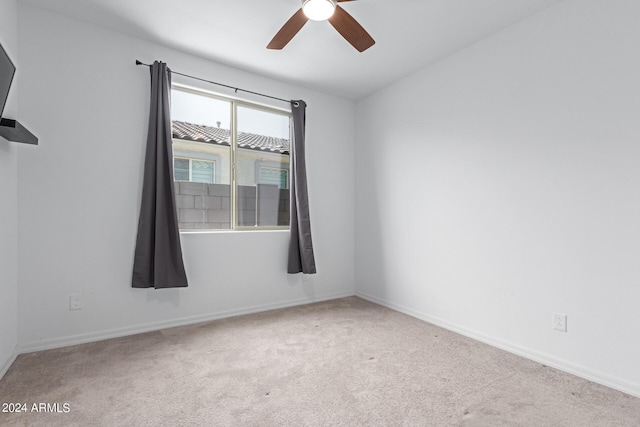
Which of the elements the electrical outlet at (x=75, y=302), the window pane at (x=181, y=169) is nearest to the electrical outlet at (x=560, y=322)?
the window pane at (x=181, y=169)

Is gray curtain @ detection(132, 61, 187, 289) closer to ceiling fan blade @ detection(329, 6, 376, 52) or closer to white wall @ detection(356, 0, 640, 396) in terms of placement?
ceiling fan blade @ detection(329, 6, 376, 52)

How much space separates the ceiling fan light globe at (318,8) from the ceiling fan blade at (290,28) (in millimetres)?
51

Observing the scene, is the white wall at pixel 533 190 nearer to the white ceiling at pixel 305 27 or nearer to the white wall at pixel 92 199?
the white ceiling at pixel 305 27

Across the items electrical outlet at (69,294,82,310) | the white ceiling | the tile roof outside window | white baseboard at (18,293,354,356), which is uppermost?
the white ceiling

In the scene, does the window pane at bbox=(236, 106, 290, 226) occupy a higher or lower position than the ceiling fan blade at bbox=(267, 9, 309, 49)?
lower

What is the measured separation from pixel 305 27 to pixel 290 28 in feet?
1.56

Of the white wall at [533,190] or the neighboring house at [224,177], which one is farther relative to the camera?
the neighboring house at [224,177]

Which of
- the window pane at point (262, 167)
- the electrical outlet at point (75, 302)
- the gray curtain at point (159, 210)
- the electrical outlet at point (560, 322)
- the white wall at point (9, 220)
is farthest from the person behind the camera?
the window pane at point (262, 167)

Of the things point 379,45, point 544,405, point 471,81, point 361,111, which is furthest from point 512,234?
point 361,111

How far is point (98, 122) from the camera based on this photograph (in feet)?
8.43

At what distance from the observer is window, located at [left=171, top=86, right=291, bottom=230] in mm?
3039

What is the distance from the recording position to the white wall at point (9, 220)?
6.56 feet

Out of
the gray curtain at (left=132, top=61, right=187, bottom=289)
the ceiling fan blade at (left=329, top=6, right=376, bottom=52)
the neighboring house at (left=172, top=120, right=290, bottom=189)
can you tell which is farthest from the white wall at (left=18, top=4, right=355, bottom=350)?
the ceiling fan blade at (left=329, top=6, right=376, bottom=52)

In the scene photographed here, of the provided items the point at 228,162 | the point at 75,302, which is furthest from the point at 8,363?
the point at 228,162
